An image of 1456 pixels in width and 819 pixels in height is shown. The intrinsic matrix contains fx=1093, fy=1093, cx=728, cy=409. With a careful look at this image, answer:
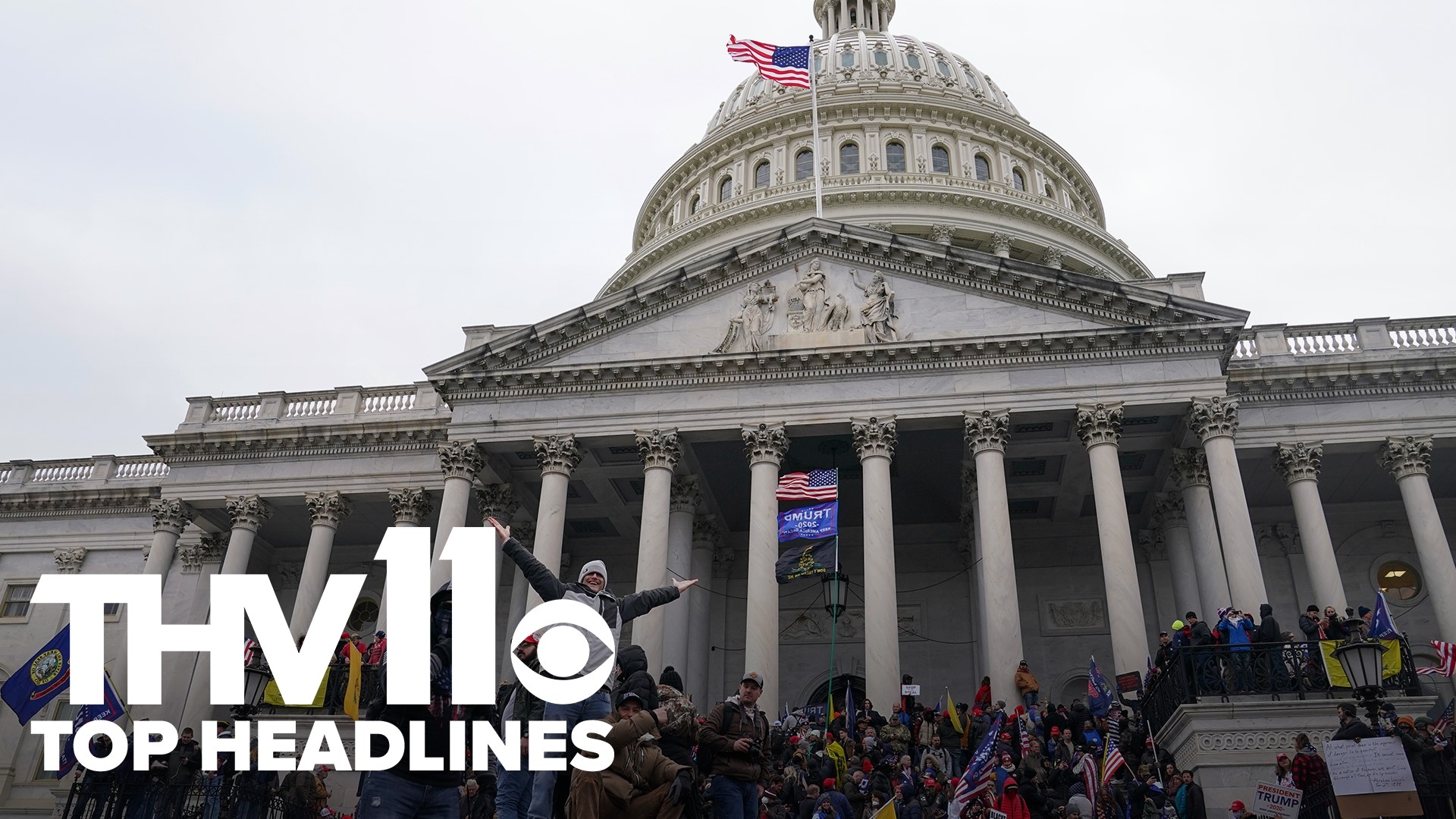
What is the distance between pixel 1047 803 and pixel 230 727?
17068 millimetres

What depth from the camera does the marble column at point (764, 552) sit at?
25906mm

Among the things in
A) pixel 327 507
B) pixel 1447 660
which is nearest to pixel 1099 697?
pixel 1447 660

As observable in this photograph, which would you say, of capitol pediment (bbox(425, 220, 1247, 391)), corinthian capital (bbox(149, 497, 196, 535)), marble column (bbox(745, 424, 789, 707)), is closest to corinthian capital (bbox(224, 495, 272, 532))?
corinthian capital (bbox(149, 497, 196, 535))

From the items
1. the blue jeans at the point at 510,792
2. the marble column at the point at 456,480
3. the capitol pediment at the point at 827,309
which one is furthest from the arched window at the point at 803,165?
the blue jeans at the point at 510,792

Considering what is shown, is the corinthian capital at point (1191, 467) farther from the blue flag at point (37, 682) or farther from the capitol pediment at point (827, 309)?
the blue flag at point (37, 682)

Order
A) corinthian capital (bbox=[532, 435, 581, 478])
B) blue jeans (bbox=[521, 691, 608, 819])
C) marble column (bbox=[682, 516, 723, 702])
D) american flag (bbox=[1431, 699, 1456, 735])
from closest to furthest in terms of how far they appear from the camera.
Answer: blue jeans (bbox=[521, 691, 608, 819])
american flag (bbox=[1431, 699, 1456, 735])
corinthian capital (bbox=[532, 435, 581, 478])
marble column (bbox=[682, 516, 723, 702])

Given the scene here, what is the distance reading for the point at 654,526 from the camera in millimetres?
27969

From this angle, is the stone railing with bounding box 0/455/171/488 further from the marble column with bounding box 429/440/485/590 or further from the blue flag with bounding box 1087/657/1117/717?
the blue flag with bounding box 1087/657/1117/717

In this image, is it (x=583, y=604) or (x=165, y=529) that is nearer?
(x=583, y=604)

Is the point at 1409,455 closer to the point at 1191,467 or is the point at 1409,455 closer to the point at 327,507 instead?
the point at 1191,467

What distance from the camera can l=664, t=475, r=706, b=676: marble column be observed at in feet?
94.2

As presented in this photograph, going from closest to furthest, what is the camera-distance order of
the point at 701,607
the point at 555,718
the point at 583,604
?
the point at 555,718 → the point at 583,604 → the point at 701,607

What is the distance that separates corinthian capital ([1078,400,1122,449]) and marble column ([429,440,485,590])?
1603cm

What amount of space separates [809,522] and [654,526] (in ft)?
13.5
